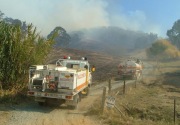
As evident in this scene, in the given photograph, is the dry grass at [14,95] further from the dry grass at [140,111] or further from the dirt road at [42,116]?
the dry grass at [140,111]

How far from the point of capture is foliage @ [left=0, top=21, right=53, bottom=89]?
1733cm

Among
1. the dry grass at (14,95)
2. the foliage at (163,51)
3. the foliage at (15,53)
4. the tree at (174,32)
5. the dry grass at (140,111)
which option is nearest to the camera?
the dry grass at (140,111)

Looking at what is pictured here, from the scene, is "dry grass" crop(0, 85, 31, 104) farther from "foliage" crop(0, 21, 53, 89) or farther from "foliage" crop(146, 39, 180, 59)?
"foliage" crop(146, 39, 180, 59)

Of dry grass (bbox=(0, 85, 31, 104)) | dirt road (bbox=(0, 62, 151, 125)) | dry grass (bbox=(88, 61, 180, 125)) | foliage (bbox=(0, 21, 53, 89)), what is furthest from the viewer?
foliage (bbox=(0, 21, 53, 89))

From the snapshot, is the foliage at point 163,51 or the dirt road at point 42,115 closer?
the dirt road at point 42,115

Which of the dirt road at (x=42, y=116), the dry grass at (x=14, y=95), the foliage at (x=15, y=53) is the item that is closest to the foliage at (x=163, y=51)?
the foliage at (x=15, y=53)

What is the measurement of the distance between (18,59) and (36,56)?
1581mm

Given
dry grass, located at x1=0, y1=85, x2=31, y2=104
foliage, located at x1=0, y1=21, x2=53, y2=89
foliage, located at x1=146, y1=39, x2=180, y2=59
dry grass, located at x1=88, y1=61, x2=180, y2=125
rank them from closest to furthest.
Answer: dry grass, located at x1=88, y1=61, x2=180, y2=125, dry grass, located at x1=0, y1=85, x2=31, y2=104, foliage, located at x1=0, y1=21, x2=53, y2=89, foliage, located at x1=146, y1=39, x2=180, y2=59

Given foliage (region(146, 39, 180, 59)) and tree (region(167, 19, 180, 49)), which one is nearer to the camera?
foliage (region(146, 39, 180, 59))

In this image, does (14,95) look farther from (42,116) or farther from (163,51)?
(163,51)

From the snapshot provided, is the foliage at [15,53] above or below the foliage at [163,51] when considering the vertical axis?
below

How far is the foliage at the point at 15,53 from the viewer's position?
56.9 ft

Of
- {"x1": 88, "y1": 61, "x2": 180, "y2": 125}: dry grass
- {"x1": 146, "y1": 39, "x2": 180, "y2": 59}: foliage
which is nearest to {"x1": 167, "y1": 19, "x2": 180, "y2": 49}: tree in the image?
{"x1": 146, "y1": 39, "x2": 180, "y2": 59}: foliage

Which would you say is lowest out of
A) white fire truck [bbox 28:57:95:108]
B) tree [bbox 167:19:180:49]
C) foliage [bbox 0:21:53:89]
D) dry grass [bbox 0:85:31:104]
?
dry grass [bbox 0:85:31:104]
